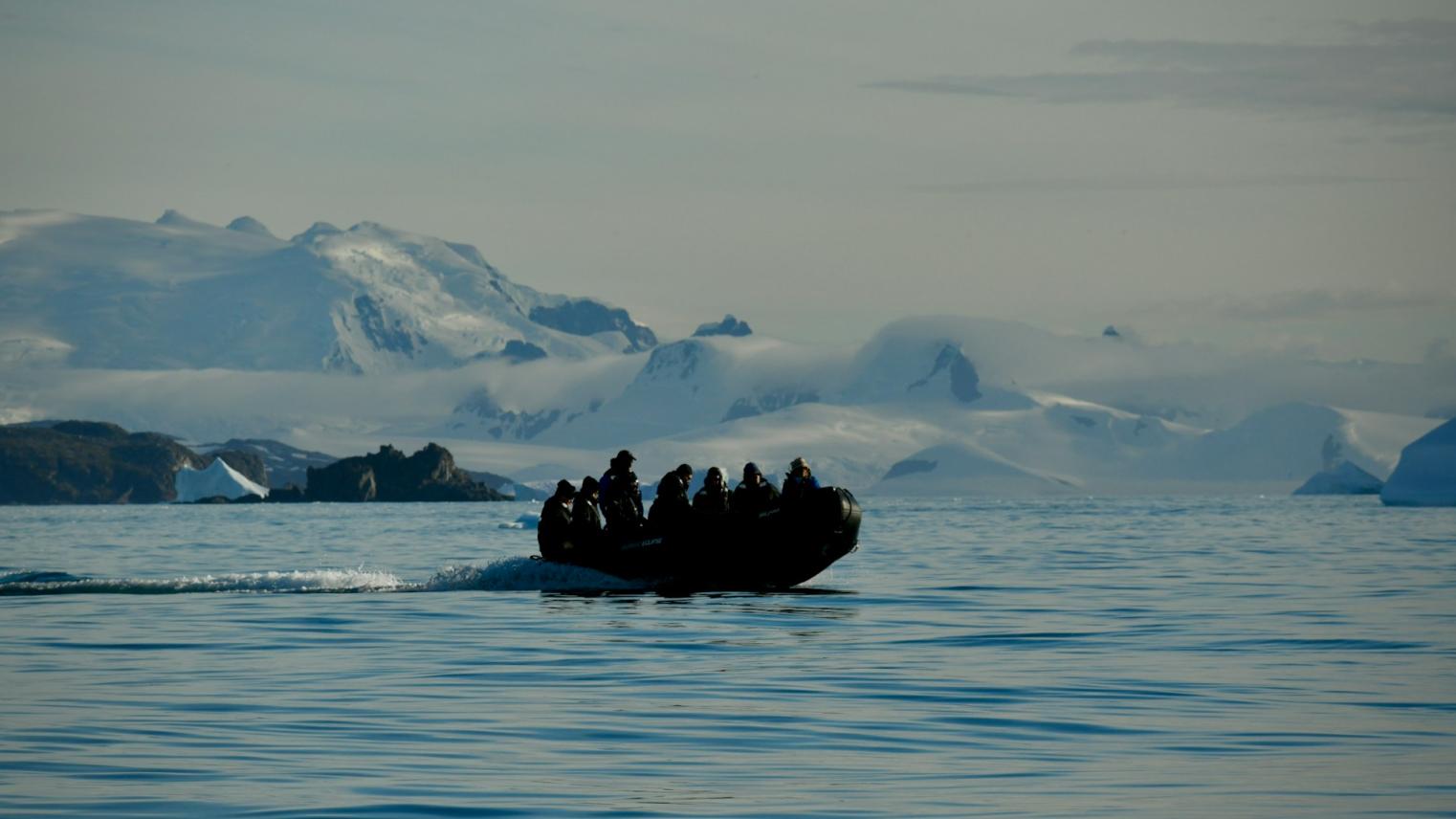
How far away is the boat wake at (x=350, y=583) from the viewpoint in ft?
120

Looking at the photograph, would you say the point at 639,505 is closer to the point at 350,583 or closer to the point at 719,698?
the point at 350,583

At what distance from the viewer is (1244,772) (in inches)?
571

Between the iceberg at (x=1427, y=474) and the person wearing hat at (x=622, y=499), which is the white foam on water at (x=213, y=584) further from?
the iceberg at (x=1427, y=474)

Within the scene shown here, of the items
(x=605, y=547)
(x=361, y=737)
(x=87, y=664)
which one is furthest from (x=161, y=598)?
(x=361, y=737)

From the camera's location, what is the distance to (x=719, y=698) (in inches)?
748

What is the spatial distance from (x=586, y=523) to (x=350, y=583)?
16.8 ft

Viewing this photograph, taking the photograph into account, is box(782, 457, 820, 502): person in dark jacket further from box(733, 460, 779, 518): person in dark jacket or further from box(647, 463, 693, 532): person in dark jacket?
box(647, 463, 693, 532): person in dark jacket

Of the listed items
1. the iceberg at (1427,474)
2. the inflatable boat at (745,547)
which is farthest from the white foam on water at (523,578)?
the iceberg at (1427,474)

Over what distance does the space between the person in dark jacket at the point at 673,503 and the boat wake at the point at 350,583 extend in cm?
159

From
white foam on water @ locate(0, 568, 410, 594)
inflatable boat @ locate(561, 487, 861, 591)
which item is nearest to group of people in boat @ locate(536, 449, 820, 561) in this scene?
inflatable boat @ locate(561, 487, 861, 591)

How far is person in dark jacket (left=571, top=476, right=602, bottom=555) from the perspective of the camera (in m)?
36.0

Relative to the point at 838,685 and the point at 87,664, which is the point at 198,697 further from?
the point at 838,685

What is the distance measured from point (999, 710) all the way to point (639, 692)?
3.79 metres

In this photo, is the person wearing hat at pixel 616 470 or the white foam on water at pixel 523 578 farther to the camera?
the white foam on water at pixel 523 578
